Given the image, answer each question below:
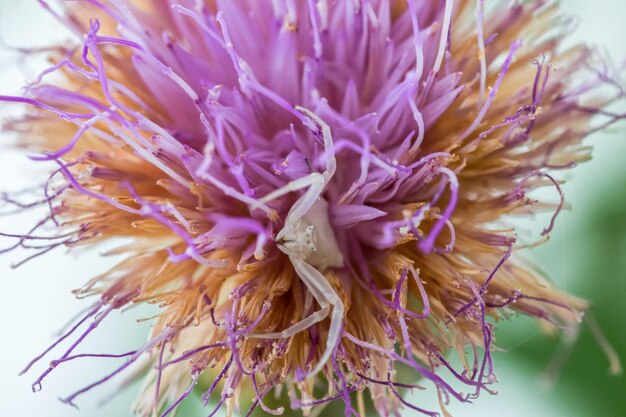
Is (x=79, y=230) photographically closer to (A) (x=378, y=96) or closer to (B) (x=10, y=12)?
(A) (x=378, y=96)

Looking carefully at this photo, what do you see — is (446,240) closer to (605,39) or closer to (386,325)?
(386,325)

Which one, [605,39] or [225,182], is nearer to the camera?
[225,182]

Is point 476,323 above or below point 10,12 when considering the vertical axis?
below

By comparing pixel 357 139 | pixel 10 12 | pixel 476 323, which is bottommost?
pixel 476 323

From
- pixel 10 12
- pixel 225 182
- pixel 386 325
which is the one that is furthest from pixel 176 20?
pixel 10 12
